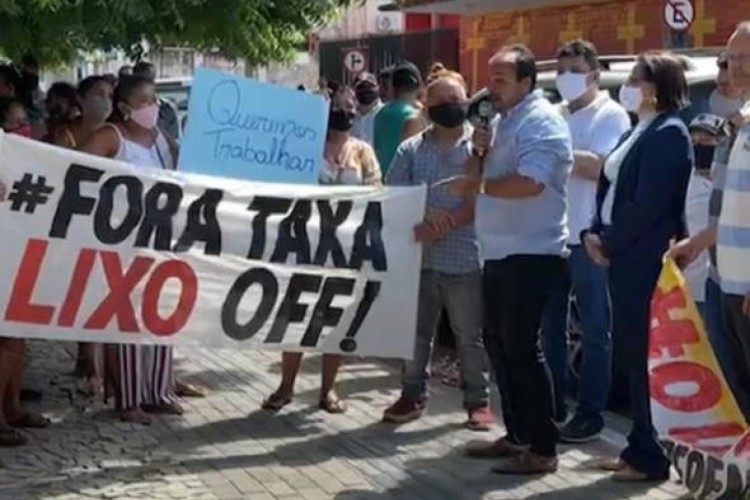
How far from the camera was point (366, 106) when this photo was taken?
1102 centimetres

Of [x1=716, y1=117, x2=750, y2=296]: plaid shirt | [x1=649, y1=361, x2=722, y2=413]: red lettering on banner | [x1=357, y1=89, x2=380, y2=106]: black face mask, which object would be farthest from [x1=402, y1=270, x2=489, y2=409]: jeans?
[x1=357, y1=89, x2=380, y2=106]: black face mask

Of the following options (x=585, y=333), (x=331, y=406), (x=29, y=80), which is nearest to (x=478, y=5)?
(x=29, y=80)

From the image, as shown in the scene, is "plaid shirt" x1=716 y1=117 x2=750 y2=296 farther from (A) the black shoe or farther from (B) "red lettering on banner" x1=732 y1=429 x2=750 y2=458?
(A) the black shoe

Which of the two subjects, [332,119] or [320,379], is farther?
[320,379]

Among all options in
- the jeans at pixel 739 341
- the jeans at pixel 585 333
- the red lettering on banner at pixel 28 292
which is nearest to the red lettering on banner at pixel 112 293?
the red lettering on banner at pixel 28 292

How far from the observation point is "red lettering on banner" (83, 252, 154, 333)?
6875 mm

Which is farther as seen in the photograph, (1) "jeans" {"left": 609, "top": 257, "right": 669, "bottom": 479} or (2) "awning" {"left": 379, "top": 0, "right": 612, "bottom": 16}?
(2) "awning" {"left": 379, "top": 0, "right": 612, "bottom": 16}

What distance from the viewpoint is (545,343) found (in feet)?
24.8

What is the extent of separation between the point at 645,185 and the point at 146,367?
9.76 feet

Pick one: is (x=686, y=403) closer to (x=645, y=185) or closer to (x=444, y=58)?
(x=645, y=185)

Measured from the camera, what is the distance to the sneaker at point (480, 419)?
752cm

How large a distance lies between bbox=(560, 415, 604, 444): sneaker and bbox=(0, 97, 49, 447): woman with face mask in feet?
8.92

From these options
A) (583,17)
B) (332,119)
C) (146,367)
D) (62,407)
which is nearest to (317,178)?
(332,119)

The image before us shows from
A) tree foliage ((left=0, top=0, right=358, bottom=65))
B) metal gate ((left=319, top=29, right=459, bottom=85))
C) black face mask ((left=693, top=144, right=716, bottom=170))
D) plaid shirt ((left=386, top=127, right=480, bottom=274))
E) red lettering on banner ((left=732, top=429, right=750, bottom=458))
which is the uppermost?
metal gate ((left=319, top=29, right=459, bottom=85))
